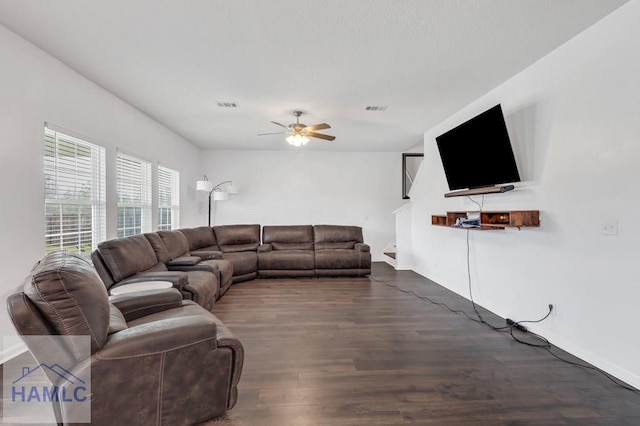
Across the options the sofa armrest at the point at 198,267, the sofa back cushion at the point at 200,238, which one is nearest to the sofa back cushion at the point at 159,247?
the sofa armrest at the point at 198,267

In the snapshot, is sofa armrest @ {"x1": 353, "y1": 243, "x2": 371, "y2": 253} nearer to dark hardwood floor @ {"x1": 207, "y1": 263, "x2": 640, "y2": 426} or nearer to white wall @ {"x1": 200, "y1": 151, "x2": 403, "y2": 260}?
white wall @ {"x1": 200, "y1": 151, "x2": 403, "y2": 260}

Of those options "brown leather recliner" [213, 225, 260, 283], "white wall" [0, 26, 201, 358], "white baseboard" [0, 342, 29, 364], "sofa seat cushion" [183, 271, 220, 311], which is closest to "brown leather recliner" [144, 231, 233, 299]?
"sofa seat cushion" [183, 271, 220, 311]

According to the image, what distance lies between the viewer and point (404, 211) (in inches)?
229

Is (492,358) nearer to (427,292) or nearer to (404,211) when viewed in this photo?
(427,292)

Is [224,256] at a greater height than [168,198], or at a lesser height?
lesser

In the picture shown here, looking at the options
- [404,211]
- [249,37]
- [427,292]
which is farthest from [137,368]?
[404,211]

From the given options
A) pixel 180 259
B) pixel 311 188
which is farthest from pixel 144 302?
pixel 311 188

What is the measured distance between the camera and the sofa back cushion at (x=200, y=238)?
4785 mm

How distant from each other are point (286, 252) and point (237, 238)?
1.07 metres

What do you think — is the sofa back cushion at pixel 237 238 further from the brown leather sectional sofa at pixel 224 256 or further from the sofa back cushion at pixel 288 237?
the sofa back cushion at pixel 288 237

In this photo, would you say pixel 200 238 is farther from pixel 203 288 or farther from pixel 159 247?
pixel 203 288

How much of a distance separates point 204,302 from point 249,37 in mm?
2714

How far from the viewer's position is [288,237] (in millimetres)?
5887

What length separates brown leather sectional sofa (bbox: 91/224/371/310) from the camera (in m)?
2.91
